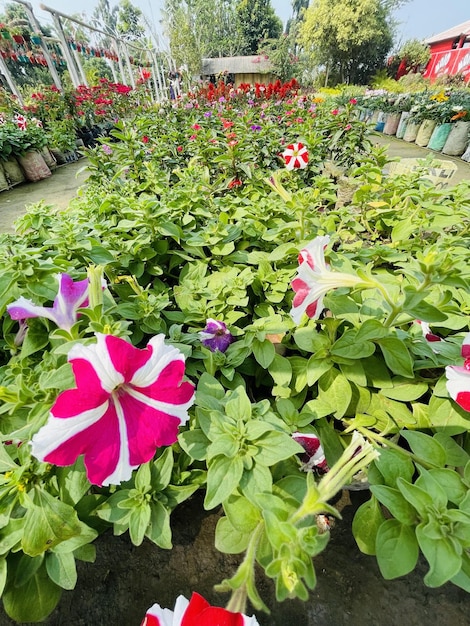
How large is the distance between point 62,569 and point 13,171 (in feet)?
21.0

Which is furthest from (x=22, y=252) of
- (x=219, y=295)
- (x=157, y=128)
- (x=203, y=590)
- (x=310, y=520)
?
(x=157, y=128)

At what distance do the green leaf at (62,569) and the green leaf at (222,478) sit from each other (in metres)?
0.33

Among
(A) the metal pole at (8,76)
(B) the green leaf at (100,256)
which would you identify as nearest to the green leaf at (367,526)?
(B) the green leaf at (100,256)

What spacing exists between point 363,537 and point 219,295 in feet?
2.38

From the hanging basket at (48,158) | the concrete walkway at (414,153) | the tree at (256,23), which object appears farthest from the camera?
the tree at (256,23)

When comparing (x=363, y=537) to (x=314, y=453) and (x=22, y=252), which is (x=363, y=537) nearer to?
(x=314, y=453)

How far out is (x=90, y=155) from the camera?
223 centimetres

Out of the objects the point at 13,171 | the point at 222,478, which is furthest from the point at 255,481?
the point at 13,171

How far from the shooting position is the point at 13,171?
5363 millimetres

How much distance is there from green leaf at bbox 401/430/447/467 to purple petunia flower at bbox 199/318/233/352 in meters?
0.50

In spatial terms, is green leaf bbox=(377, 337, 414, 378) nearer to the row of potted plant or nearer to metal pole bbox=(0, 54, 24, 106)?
the row of potted plant

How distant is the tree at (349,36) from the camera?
75.2 ft

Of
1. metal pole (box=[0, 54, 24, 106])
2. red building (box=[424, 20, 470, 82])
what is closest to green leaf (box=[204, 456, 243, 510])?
metal pole (box=[0, 54, 24, 106])

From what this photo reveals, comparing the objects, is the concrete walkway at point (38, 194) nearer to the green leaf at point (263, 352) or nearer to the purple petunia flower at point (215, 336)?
the purple petunia flower at point (215, 336)
